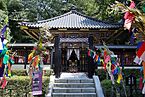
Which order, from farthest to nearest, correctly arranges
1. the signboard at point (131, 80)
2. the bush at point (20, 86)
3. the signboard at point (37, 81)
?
A: the bush at point (20, 86)
the signboard at point (131, 80)
the signboard at point (37, 81)

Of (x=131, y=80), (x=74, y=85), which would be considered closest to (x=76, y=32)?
(x=74, y=85)

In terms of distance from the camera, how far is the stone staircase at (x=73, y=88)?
1366 cm

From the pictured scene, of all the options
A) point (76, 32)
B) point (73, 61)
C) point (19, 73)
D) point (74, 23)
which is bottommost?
point (19, 73)

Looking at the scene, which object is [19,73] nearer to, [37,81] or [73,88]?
[73,88]

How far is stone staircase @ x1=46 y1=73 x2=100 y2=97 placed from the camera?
13.7 m

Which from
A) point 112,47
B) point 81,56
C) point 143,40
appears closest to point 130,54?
point 112,47

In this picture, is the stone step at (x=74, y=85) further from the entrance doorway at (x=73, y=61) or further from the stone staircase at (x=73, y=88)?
the entrance doorway at (x=73, y=61)

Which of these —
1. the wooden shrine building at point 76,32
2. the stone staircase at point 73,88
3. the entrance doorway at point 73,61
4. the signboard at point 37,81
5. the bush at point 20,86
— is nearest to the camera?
the signboard at point 37,81

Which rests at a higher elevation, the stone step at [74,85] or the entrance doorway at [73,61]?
the entrance doorway at [73,61]

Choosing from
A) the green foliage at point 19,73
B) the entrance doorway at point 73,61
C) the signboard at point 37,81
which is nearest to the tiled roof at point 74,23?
the green foliage at point 19,73

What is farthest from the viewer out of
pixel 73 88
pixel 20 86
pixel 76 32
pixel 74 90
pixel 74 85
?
pixel 76 32

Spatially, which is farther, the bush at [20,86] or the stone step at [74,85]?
the stone step at [74,85]

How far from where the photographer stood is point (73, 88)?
14367 mm

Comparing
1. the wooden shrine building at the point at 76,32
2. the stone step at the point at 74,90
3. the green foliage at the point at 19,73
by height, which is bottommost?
the stone step at the point at 74,90
